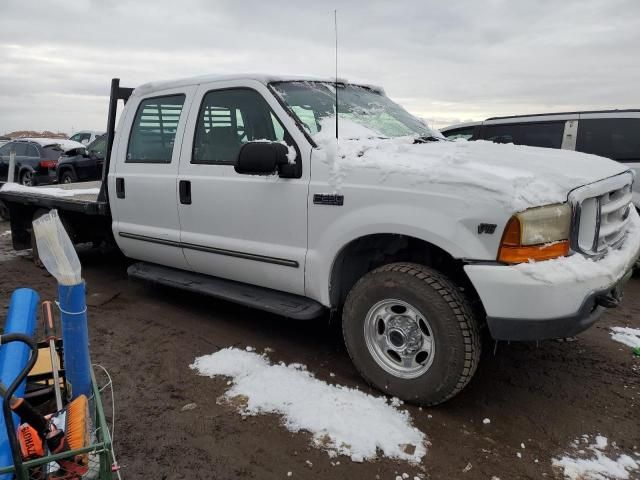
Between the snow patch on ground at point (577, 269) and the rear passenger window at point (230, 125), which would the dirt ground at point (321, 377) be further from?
the rear passenger window at point (230, 125)

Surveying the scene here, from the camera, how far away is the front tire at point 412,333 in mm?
2678

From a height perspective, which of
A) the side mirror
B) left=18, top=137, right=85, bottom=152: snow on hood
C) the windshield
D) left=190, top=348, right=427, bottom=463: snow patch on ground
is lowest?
left=190, top=348, right=427, bottom=463: snow patch on ground

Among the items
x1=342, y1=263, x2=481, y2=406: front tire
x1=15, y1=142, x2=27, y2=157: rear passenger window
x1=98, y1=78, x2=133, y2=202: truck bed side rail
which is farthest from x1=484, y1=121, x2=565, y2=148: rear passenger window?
x1=15, y1=142, x2=27, y2=157: rear passenger window

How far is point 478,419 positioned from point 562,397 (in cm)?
64

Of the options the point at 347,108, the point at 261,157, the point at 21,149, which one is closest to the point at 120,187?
the point at 261,157

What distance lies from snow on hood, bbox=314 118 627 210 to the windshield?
0.12 meters

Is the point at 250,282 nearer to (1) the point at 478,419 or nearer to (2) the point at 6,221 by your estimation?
(1) the point at 478,419

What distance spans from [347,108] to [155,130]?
1.73 meters

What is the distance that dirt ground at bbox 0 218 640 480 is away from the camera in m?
2.46

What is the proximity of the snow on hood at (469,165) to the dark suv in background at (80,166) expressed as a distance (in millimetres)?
11223

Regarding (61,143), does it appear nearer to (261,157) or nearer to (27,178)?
(27,178)

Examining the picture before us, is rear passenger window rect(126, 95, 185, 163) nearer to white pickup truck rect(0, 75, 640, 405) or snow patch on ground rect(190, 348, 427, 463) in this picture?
white pickup truck rect(0, 75, 640, 405)

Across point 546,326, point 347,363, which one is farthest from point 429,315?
point 347,363

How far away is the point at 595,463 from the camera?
2.46 meters
